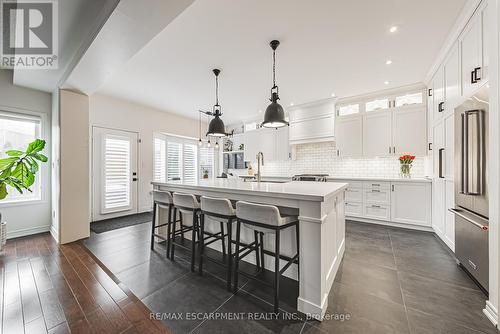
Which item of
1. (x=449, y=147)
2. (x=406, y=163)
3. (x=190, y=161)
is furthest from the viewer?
(x=190, y=161)

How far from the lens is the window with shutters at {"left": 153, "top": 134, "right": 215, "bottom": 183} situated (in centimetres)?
539

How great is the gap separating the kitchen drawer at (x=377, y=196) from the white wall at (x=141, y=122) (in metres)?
4.62

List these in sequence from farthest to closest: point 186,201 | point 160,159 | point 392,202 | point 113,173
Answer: point 160,159 → point 113,173 → point 392,202 → point 186,201

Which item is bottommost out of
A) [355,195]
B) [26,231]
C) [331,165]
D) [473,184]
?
[26,231]

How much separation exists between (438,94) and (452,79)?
60 cm

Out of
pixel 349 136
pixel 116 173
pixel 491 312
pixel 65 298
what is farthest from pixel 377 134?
pixel 116 173

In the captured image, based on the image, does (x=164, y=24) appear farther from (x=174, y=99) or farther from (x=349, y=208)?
(x=349, y=208)

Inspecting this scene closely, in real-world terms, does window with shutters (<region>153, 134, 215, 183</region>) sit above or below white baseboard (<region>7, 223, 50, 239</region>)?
above

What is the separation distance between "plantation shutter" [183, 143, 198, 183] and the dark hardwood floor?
370 centimetres

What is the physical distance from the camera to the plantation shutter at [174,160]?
5.58 meters

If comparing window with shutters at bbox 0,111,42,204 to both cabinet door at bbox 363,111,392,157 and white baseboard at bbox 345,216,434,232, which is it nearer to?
white baseboard at bbox 345,216,434,232

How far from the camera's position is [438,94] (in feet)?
9.91

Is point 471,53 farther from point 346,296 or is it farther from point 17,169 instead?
point 17,169

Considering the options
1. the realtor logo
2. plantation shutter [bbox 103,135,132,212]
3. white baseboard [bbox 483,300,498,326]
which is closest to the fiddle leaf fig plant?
the realtor logo
